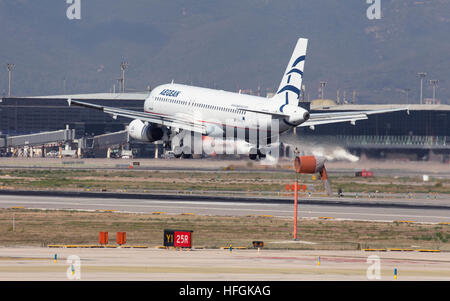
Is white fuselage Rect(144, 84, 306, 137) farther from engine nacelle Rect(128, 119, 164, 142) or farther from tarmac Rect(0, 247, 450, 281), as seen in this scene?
tarmac Rect(0, 247, 450, 281)

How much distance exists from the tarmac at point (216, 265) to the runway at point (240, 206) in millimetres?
20779

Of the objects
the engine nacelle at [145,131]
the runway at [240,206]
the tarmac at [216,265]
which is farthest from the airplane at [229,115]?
the tarmac at [216,265]

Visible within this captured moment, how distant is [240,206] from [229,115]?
16390 millimetres

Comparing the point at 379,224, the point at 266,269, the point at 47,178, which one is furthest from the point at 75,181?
the point at 266,269

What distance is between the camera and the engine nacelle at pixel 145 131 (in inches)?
3976

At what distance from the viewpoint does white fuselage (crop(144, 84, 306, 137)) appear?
9094cm

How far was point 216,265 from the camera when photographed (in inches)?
1804

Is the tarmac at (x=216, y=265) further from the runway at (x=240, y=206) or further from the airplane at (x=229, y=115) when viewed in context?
the airplane at (x=229, y=115)

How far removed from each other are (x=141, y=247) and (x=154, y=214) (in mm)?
18739

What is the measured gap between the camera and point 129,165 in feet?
468

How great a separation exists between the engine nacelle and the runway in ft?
44.5

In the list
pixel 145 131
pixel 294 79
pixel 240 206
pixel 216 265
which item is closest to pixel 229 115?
pixel 294 79
